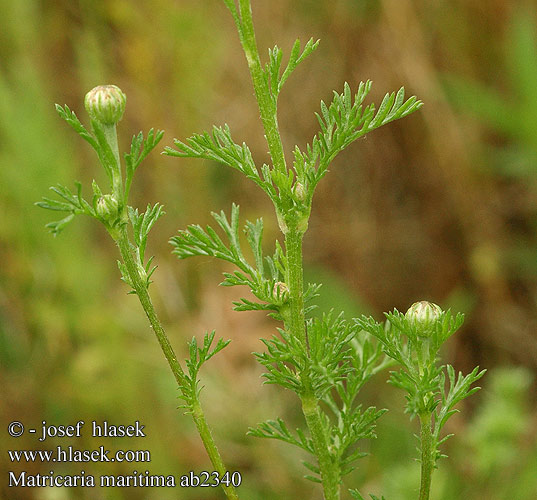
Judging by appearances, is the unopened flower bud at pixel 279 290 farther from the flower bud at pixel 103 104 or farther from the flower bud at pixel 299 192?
the flower bud at pixel 103 104

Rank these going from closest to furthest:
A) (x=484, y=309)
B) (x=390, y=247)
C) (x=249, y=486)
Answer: (x=249, y=486)
(x=484, y=309)
(x=390, y=247)

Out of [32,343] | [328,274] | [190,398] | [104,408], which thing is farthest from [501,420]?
[32,343]

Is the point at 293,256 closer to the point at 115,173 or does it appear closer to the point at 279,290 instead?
the point at 279,290

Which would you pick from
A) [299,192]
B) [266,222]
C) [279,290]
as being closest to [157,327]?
[279,290]

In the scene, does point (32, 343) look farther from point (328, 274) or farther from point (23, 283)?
point (328, 274)

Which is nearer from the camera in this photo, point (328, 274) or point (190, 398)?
point (190, 398)

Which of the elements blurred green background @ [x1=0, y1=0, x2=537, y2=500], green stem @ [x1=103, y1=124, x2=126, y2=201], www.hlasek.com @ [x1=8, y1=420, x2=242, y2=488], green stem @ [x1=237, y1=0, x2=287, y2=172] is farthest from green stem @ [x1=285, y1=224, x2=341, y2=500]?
www.hlasek.com @ [x1=8, y1=420, x2=242, y2=488]

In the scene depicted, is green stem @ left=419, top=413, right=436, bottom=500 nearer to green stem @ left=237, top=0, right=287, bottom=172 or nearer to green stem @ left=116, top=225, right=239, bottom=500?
green stem @ left=116, top=225, right=239, bottom=500
